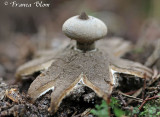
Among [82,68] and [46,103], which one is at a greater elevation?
[82,68]

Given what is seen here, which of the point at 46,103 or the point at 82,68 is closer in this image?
the point at 46,103

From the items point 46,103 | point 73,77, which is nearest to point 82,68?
point 73,77

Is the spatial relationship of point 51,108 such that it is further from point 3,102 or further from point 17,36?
point 17,36

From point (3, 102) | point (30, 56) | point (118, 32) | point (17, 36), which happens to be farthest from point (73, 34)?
point (17, 36)

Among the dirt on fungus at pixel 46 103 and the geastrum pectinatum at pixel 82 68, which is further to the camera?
the geastrum pectinatum at pixel 82 68

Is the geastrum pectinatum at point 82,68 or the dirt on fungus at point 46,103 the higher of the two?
the geastrum pectinatum at point 82,68

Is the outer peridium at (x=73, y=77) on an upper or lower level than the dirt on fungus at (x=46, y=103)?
upper

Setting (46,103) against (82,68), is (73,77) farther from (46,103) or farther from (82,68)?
(46,103)

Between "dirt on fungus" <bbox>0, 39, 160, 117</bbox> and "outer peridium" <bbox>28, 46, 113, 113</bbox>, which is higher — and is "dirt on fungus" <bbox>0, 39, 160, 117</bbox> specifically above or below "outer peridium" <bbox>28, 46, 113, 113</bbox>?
below
